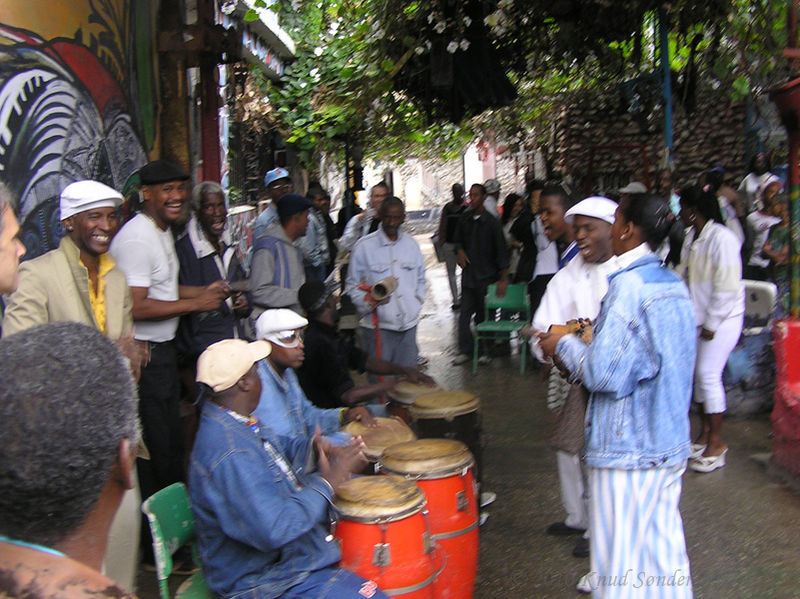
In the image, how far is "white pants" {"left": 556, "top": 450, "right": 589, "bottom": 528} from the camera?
4535 mm

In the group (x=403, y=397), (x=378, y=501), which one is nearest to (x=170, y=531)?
(x=378, y=501)

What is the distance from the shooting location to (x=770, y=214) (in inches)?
354

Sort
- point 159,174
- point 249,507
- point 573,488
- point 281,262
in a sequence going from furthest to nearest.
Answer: point 281,262 < point 573,488 < point 159,174 < point 249,507

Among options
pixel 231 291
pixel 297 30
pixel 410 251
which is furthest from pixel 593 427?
pixel 297 30

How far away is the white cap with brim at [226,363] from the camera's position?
2963 mm

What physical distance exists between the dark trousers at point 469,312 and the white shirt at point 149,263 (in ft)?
17.5

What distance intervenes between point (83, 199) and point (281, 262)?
6.56ft

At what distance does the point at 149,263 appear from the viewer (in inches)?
171

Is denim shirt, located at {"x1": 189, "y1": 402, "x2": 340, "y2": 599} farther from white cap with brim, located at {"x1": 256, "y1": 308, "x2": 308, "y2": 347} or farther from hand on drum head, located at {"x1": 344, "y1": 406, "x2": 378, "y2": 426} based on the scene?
hand on drum head, located at {"x1": 344, "y1": 406, "x2": 378, "y2": 426}

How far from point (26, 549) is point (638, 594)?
2515 mm

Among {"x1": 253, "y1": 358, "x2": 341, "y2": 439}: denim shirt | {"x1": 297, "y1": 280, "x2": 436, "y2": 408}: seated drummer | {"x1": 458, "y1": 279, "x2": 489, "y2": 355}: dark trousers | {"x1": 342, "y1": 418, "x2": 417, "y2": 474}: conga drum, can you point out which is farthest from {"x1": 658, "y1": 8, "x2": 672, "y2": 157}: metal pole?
{"x1": 253, "y1": 358, "x2": 341, "y2": 439}: denim shirt

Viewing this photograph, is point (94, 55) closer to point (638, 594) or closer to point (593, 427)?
point (593, 427)

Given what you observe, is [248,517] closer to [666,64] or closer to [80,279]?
[80,279]

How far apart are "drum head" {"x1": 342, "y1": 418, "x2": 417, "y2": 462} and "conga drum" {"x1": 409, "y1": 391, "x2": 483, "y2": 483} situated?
0.23 meters
